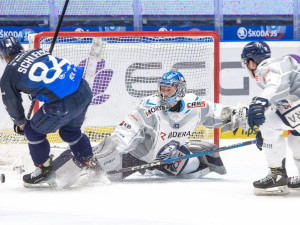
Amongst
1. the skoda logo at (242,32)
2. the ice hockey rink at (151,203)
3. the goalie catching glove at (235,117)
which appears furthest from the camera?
the skoda logo at (242,32)

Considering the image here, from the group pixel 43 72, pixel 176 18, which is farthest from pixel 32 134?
pixel 176 18

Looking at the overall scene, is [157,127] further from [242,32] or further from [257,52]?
[242,32]

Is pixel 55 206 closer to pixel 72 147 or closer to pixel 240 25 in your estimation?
pixel 72 147

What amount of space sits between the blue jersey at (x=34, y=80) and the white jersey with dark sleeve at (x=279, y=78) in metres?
1.01

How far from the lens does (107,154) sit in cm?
394

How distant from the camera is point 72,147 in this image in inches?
148

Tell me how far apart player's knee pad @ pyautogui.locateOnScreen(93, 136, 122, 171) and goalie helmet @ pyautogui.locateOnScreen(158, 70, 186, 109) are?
0.40 m

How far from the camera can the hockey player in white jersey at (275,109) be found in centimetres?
304

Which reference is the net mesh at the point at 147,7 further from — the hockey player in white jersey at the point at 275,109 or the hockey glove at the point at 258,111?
the hockey glove at the point at 258,111

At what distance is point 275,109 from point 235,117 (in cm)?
86

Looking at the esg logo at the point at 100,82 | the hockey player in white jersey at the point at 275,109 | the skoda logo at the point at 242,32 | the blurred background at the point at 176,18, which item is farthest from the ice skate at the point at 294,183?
the skoda logo at the point at 242,32

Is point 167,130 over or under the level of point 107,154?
over

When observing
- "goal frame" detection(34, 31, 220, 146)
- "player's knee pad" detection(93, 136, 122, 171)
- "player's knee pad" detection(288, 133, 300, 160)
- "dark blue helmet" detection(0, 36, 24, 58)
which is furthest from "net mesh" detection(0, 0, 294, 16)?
"player's knee pad" detection(288, 133, 300, 160)

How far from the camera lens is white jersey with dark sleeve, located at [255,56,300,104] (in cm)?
304
